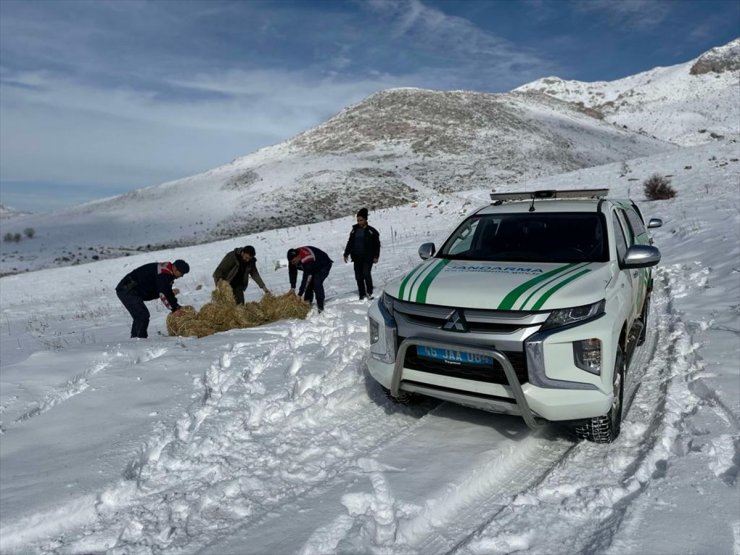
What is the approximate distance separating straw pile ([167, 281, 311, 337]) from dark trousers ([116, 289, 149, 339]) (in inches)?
20.3

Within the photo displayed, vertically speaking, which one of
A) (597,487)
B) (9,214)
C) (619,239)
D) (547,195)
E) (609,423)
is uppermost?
(9,214)

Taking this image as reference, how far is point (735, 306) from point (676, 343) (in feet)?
5.27

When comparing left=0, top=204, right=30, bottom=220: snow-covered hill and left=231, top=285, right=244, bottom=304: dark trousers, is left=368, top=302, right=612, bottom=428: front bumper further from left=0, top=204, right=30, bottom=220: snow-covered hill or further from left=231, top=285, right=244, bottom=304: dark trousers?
left=0, top=204, right=30, bottom=220: snow-covered hill

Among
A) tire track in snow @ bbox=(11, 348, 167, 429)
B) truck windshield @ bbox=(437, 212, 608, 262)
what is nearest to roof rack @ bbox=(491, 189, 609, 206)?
truck windshield @ bbox=(437, 212, 608, 262)

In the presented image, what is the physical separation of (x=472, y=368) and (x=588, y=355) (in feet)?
2.73

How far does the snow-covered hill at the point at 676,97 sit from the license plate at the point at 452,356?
2690 inches

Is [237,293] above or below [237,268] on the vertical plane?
below

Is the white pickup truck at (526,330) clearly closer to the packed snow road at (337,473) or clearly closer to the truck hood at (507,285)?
the truck hood at (507,285)

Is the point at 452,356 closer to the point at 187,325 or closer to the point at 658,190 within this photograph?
the point at 187,325

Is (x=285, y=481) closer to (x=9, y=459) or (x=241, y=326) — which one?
(x=9, y=459)

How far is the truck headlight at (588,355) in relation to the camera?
3801 mm

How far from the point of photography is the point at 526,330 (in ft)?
12.5

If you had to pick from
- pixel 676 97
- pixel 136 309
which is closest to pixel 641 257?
pixel 136 309

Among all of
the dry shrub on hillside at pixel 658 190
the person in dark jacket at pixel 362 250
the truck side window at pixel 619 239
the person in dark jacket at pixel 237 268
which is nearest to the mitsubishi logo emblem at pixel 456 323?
the truck side window at pixel 619 239
